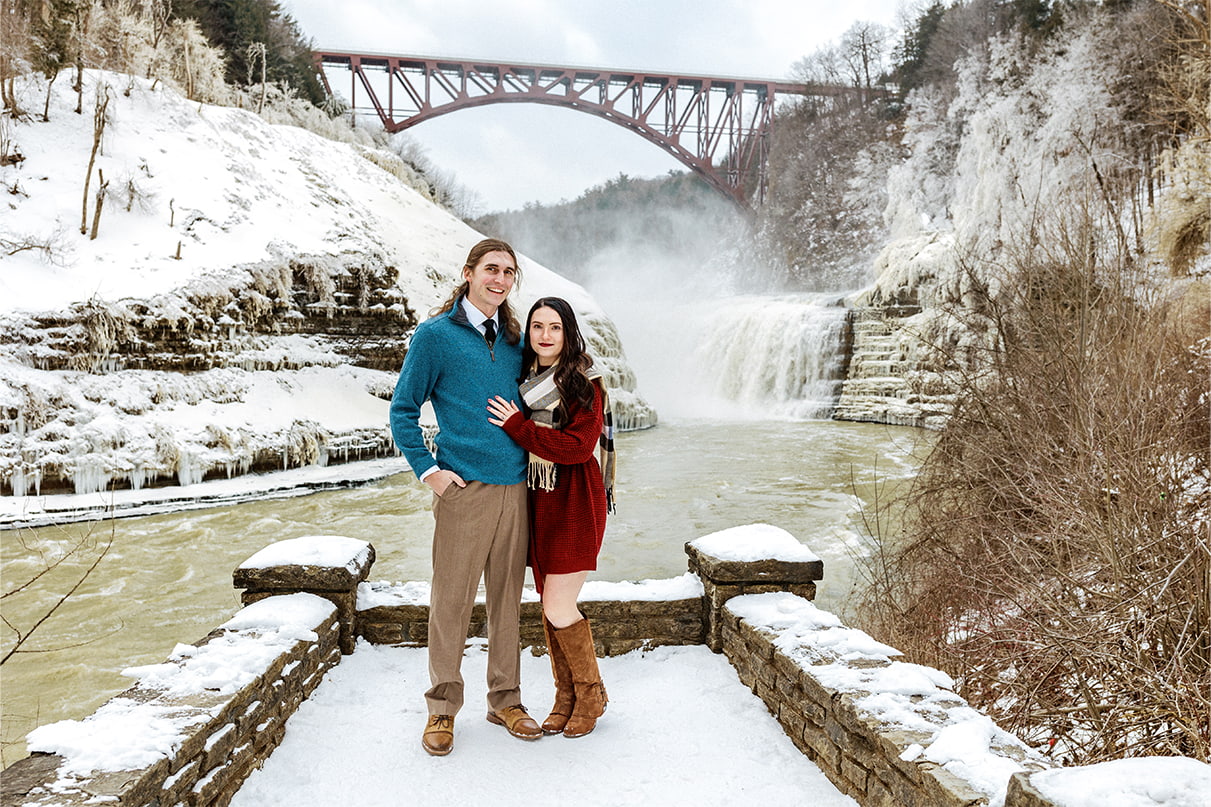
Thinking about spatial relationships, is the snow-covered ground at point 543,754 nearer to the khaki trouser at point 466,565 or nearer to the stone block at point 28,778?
the khaki trouser at point 466,565

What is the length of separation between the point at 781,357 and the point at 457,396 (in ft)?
65.7

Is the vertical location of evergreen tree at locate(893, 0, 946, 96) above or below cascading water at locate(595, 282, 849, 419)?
above

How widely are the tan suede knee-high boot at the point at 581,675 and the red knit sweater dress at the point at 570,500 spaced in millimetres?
234

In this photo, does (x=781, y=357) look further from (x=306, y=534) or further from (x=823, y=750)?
(x=823, y=750)

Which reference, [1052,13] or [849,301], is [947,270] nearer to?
[849,301]

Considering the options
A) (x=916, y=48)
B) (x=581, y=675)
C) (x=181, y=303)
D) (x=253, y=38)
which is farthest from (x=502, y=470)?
(x=916, y=48)

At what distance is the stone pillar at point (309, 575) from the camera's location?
3.46 metres

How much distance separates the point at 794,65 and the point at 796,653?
4129 centimetres

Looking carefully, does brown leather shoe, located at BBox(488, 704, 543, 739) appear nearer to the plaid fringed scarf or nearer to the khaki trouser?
the khaki trouser

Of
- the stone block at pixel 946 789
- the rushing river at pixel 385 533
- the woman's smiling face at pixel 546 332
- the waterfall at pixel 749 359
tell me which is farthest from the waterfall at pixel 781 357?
the stone block at pixel 946 789

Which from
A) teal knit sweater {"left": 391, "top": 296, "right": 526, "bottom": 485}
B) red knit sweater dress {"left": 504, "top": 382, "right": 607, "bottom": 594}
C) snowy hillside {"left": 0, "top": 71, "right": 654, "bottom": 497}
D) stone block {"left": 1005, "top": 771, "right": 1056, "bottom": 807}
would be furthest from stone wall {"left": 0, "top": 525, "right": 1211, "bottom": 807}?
snowy hillside {"left": 0, "top": 71, "right": 654, "bottom": 497}

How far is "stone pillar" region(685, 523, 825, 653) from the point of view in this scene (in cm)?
360

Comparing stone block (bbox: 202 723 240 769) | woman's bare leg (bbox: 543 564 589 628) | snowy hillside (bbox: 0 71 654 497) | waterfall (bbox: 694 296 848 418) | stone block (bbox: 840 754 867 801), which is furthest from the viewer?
waterfall (bbox: 694 296 848 418)

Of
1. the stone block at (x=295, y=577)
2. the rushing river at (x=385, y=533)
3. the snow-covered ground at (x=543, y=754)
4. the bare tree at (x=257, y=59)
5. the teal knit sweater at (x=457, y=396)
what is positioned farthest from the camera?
the bare tree at (x=257, y=59)
